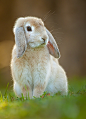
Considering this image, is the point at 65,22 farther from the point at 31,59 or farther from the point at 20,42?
the point at 20,42

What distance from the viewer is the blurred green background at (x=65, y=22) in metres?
11.6

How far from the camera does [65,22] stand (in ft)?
38.8

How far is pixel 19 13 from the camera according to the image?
39.8 ft

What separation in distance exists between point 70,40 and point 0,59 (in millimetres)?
3770

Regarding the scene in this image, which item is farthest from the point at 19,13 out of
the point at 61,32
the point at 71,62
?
the point at 71,62

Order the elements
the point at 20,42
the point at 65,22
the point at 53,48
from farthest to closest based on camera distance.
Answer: the point at 65,22
the point at 53,48
the point at 20,42

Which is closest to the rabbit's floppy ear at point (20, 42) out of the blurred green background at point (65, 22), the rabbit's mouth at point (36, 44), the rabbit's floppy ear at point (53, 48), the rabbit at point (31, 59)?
the rabbit at point (31, 59)

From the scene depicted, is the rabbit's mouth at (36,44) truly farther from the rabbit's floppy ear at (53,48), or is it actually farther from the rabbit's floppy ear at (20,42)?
the rabbit's floppy ear at (53,48)

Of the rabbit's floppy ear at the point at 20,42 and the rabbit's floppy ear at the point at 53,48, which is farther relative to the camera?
the rabbit's floppy ear at the point at 53,48

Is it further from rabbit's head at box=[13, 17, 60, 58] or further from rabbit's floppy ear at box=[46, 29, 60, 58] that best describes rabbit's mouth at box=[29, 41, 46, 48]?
rabbit's floppy ear at box=[46, 29, 60, 58]

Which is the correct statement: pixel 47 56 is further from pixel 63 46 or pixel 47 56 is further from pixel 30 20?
pixel 63 46

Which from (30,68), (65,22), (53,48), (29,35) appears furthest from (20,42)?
(65,22)

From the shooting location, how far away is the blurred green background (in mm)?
11555

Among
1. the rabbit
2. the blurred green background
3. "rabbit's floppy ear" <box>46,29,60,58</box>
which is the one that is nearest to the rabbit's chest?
the rabbit
